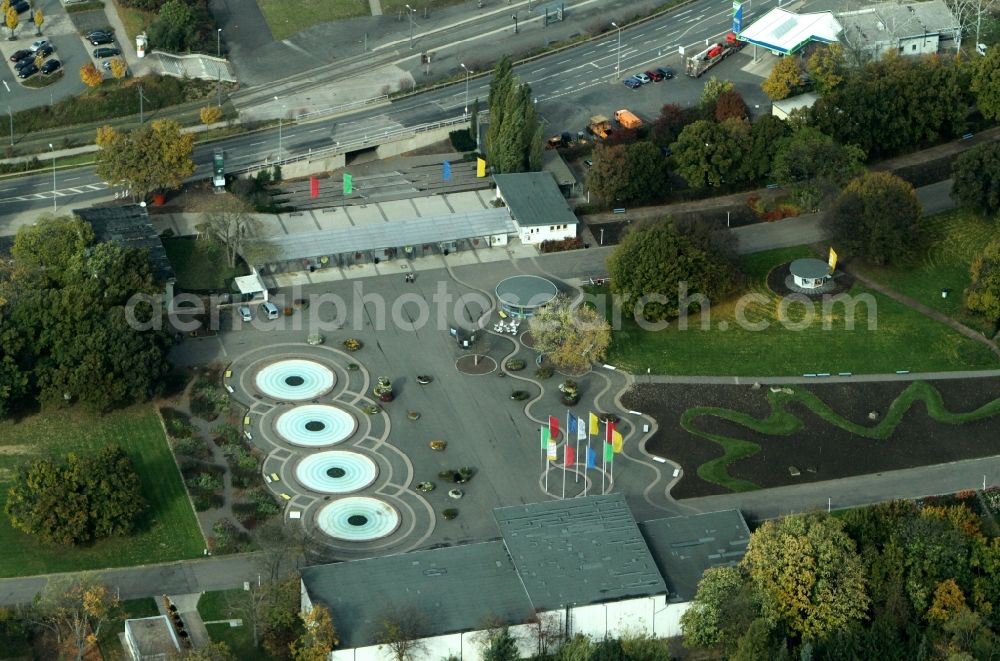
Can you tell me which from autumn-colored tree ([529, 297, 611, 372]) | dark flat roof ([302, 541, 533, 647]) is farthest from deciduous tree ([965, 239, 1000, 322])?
dark flat roof ([302, 541, 533, 647])

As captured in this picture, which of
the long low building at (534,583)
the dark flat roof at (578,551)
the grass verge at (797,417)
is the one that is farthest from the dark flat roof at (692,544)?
the grass verge at (797,417)

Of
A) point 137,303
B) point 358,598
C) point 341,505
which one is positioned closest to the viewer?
point 358,598

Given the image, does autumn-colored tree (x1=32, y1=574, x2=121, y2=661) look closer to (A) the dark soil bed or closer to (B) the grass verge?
(A) the dark soil bed

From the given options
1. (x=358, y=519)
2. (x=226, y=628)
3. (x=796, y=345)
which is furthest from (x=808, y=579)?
(x=226, y=628)

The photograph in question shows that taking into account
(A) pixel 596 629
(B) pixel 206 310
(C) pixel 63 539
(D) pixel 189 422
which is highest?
(B) pixel 206 310

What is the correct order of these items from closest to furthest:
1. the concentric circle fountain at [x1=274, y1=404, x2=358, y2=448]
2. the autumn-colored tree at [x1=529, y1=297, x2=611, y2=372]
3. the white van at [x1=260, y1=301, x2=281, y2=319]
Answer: the concentric circle fountain at [x1=274, y1=404, x2=358, y2=448], the autumn-colored tree at [x1=529, y1=297, x2=611, y2=372], the white van at [x1=260, y1=301, x2=281, y2=319]

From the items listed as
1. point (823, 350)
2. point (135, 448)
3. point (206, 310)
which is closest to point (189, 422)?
point (135, 448)

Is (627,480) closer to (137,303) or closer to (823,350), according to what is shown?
(823,350)
